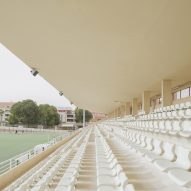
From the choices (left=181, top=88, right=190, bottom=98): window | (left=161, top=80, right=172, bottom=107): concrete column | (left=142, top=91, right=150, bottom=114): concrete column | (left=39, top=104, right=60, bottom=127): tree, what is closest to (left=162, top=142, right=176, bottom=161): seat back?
(left=161, top=80, right=172, bottom=107): concrete column

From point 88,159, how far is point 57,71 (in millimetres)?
5185

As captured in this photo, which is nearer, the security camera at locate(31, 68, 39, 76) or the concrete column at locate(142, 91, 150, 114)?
the security camera at locate(31, 68, 39, 76)

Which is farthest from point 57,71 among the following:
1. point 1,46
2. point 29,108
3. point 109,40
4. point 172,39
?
point 29,108

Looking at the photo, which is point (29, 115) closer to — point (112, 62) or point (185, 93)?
point (185, 93)

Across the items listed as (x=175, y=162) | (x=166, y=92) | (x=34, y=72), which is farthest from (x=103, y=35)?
(x=166, y=92)

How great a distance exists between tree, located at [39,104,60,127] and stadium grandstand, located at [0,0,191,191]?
4155 centimetres

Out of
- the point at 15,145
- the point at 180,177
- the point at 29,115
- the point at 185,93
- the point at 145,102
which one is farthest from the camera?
the point at 29,115

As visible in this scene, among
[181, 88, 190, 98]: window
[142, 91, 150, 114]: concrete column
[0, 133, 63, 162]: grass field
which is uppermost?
[181, 88, 190, 98]: window

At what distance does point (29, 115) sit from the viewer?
47062mm

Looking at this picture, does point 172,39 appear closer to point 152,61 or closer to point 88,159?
point 152,61

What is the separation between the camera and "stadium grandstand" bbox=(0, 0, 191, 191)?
84.5 inches

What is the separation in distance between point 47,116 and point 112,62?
142 ft

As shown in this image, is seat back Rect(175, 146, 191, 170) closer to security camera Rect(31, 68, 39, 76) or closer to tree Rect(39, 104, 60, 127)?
security camera Rect(31, 68, 39, 76)

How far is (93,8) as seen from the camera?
3.79 metres
